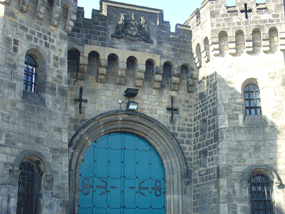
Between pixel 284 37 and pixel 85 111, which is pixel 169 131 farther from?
pixel 284 37

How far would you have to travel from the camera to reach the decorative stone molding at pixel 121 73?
12070mm

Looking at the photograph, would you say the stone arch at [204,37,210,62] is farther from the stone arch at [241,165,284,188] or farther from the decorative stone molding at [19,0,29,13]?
the decorative stone molding at [19,0,29,13]

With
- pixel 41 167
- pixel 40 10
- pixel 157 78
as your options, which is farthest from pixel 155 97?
pixel 41 167

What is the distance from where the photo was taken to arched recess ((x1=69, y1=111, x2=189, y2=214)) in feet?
37.4

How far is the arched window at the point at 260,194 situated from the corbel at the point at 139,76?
403cm

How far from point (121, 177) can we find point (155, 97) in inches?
98.8

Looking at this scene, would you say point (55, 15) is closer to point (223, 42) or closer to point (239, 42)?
point (223, 42)

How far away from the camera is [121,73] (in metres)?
→ 12.1

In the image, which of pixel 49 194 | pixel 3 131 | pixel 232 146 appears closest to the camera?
pixel 3 131

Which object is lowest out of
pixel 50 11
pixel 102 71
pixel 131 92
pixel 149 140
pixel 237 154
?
pixel 237 154

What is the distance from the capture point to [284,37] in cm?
1156

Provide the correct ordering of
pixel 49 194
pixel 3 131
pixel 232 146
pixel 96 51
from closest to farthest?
1. pixel 3 131
2. pixel 49 194
3. pixel 232 146
4. pixel 96 51

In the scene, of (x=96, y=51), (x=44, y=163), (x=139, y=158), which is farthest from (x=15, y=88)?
(x=139, y=158)

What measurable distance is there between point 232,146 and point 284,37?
3.27 meters
